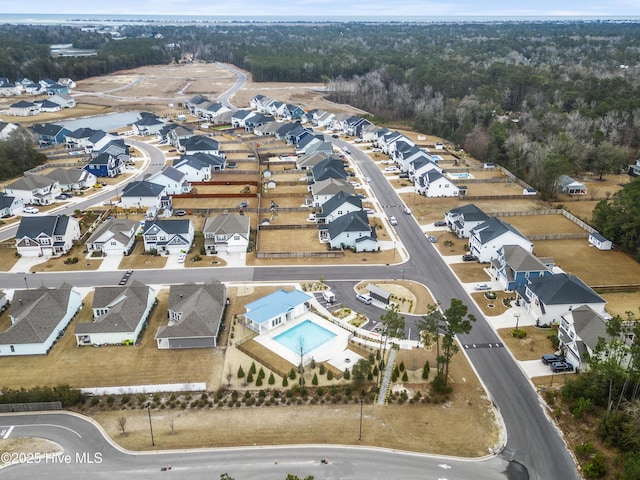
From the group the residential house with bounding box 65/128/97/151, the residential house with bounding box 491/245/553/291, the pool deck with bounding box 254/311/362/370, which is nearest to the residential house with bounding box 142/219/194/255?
the pool deck with bounding box 254/311/362/370

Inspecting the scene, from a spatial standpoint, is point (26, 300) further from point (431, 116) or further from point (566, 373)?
point (431, 116)

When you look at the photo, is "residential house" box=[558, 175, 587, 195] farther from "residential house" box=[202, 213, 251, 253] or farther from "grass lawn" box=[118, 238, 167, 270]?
"grass lawn" box=[118, 238, 167, 270]

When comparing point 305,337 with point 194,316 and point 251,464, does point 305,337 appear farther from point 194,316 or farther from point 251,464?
point 251,464

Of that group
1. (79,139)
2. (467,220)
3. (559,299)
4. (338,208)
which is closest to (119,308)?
(338,208)

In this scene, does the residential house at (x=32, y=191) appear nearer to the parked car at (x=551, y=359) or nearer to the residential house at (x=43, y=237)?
the residential house at (x=43, y=237)

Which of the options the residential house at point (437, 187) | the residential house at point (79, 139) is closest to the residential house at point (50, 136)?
the residential house at point (79, 139)

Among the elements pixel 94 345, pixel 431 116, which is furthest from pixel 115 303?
pixel 431 116
